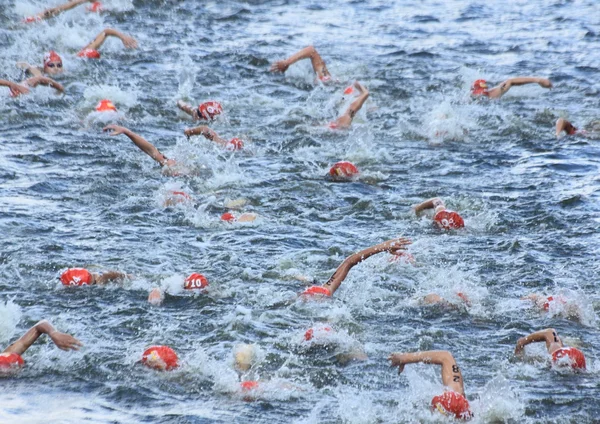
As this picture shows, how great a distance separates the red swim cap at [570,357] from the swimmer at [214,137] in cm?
807

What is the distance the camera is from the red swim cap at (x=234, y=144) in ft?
56.2

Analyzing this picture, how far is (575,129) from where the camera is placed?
59.9 ft

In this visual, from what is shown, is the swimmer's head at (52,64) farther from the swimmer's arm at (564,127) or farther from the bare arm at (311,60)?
the swimmer's arm at (564,127)

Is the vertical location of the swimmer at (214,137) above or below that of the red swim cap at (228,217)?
above

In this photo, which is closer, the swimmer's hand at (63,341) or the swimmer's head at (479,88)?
the swimmer's hand at (63,341)

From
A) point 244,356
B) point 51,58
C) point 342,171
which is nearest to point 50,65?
point 51,58

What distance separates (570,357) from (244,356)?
3.34 meters

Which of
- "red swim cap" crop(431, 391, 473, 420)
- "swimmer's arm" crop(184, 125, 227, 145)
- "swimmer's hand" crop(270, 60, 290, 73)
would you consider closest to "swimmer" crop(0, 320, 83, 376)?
"red swim cap" crop(431, 391, 473, 420)

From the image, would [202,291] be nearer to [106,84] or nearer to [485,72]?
[106,84]

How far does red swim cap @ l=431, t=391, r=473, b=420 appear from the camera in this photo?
9.30 meters

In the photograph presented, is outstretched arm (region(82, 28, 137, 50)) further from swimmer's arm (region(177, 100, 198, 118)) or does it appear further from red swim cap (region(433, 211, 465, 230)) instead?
red swim cap (region(433, 211, 465, 230))

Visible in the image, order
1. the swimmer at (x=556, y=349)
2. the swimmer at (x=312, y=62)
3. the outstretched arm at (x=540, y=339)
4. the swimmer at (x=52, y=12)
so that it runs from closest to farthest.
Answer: the swimmer at (x=556, y=349) < the outstretched arm at (x=540, y=339) < the swimmer at (x=312, y=62) < the swimmer at (x=52, y=12)

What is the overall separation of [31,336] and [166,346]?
1.38 metres

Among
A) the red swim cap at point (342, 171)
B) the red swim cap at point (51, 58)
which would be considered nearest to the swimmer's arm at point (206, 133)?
the red swim cap at point (342, 171)
